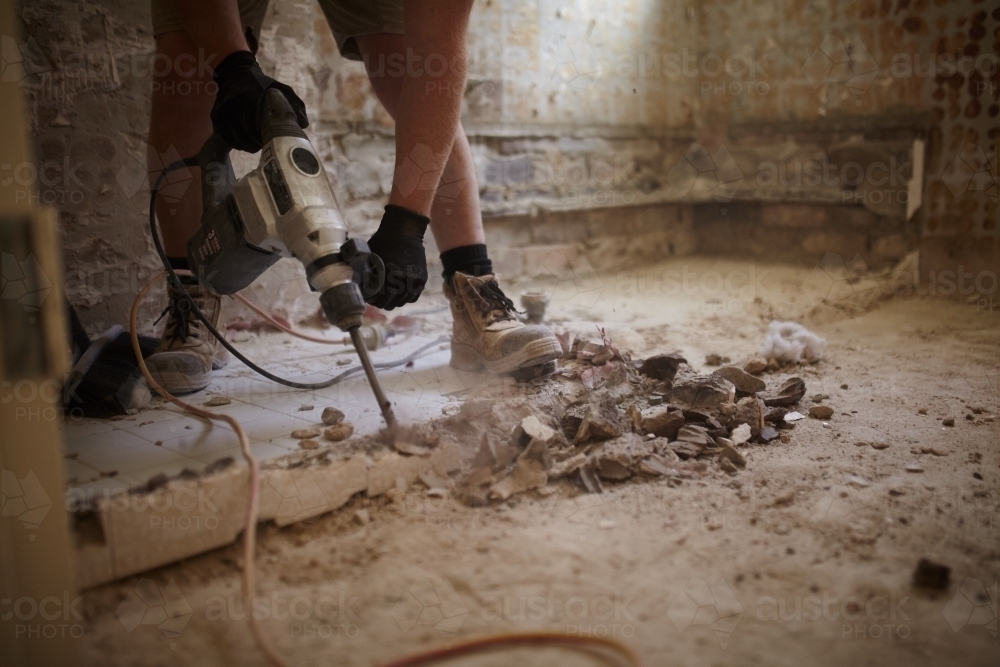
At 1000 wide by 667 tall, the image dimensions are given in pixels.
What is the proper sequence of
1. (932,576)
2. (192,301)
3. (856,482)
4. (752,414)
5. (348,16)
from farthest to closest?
(348,16)
(192,301)
(752,414)
(856,482)
(932,576)

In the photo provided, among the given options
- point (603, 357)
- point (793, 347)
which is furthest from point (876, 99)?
point (603, 357)

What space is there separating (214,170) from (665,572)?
3.97ft

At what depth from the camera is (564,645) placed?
2.78 ft

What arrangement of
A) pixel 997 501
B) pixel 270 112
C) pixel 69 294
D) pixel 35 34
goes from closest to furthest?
1. pixel 997 501
2. pixel 270 112
3. pixel 35 34
4. pixel 69 294

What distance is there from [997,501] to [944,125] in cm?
207

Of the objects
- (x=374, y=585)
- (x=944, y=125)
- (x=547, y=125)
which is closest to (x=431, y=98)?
(x=374, y=585)

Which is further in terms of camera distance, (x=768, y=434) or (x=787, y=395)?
(x=787, y=395)

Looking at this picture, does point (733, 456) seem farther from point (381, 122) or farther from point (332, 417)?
point (381, 122)

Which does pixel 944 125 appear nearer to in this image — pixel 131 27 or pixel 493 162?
pixel 493 162

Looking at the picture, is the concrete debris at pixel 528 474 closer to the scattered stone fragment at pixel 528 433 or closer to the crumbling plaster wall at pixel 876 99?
the scattered stone fragment at pixel 528 433

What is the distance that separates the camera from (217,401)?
4.95 feet

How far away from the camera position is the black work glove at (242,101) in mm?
1329

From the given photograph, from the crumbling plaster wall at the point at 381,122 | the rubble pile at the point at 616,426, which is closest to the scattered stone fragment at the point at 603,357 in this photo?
the rubble pile at the point at 616,426

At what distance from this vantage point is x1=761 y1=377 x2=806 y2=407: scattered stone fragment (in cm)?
160
